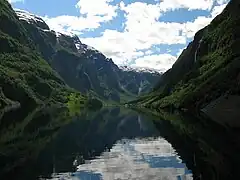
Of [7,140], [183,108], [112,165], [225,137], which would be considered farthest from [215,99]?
[112,165]

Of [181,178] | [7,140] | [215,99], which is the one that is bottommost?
[181,178]

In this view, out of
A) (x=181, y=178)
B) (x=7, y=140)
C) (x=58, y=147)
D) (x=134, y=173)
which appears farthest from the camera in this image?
(x=7, y=140)

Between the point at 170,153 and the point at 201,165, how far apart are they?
12.2 meters

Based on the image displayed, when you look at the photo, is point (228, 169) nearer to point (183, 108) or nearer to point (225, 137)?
point (225, 137)

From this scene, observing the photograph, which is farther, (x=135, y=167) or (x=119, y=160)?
(x=119, y=160)

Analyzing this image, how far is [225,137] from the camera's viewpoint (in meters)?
63.8

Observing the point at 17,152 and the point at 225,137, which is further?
the point at 225,137

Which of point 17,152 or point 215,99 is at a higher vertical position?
point 215,99

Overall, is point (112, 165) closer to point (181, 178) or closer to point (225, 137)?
point (181, 178)

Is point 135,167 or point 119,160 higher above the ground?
point 119,160

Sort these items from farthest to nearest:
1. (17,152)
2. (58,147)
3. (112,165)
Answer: (58,147), (17,152), (112,165)

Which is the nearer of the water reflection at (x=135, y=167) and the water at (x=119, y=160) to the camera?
the water reflection at (x=135, y=167)

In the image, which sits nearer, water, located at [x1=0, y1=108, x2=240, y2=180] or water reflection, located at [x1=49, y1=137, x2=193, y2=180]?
water reflection, located at [x1=49, y1=137, x2=193, y2=180]

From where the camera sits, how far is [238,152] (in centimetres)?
4672
